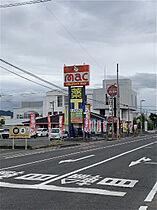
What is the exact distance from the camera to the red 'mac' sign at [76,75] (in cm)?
4056

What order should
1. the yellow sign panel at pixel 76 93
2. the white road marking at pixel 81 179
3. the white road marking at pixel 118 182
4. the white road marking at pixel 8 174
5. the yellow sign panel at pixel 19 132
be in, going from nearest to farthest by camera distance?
1. the white road marking at pixel 118 182
2. the white road marking at pixel 81 179
3. the white road marking at pixel 8 174
4. the yellow sign panel at pixel 19 132
5. the yellow sign panel at pixel 76 93

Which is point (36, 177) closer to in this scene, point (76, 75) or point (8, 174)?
point (8, 174)

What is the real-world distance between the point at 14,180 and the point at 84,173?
9.31ft

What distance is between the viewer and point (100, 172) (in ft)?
38.3

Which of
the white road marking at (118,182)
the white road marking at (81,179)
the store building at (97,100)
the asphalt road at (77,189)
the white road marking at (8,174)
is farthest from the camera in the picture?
the store building at (97,100)

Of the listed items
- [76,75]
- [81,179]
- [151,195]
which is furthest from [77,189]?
[76,75]

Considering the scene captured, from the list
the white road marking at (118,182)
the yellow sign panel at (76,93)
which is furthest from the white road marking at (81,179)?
the yellow sign panel at (76,93)

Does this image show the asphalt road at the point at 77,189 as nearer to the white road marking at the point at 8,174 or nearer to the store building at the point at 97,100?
the white road marking at the point at 8,174

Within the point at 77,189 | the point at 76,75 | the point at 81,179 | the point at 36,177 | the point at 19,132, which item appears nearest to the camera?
the point at 77,189

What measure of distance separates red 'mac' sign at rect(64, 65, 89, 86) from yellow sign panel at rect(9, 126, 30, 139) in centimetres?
1858

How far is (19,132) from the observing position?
918 inches

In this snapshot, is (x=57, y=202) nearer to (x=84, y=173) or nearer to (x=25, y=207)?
(x=25, y=207)

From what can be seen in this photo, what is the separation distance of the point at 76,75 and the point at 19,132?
63.8 feet

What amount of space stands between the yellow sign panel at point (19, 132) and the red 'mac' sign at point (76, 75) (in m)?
18.6
